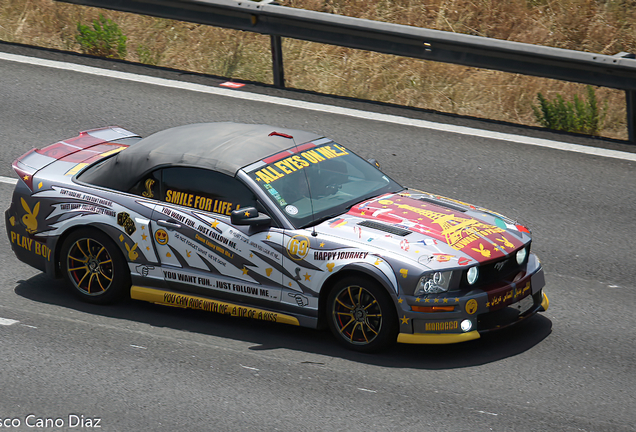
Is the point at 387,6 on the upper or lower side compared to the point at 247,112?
upper

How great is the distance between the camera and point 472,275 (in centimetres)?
717

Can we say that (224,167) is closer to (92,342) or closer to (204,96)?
(92,342)

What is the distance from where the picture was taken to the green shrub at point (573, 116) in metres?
12.3

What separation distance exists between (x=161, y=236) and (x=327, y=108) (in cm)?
538

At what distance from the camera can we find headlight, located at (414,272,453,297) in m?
7.03

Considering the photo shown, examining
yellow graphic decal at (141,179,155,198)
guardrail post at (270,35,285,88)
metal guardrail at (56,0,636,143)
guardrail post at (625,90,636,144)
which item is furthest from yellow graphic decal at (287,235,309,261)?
guardrail post at (270,35,285,88)

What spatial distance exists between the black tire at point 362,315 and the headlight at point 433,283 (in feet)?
0.87

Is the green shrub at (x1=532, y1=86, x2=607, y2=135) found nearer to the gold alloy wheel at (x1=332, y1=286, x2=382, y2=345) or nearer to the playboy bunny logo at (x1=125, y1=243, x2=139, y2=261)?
the gold alloy wheel at (x1=332, y1=286, x2=382, y2=345)

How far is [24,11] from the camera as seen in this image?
16.3 meters

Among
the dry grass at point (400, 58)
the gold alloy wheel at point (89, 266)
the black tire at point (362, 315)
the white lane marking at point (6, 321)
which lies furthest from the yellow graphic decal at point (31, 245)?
the dry grass at point (400, 58)

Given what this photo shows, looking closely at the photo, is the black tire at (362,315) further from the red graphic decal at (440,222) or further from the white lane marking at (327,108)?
the white lane marking at (327,108)

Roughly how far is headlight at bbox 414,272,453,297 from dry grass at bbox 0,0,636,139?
6.65 metres

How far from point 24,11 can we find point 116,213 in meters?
9.54

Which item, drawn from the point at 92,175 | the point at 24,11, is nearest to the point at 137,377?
the point at 92,175
